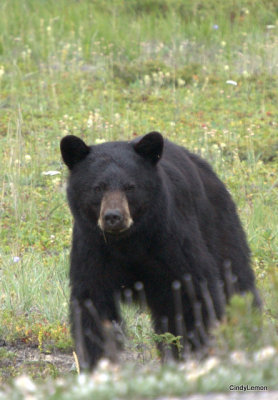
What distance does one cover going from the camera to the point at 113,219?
3.77 meters

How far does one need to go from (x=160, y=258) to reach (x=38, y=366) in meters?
0.99

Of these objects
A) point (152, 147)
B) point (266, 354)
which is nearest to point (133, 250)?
point (152, 147)

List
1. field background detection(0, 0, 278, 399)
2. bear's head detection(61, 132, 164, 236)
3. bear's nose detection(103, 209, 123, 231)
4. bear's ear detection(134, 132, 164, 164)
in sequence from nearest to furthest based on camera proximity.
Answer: bear's nose detection(103, 209, 123, 231), bear's head detection(61, 132, 164, 236), bear's ear detection(134, 132, 164, 164), field background detection(0, 0, 278, 399)

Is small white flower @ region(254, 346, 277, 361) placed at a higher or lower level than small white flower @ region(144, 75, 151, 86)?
higher

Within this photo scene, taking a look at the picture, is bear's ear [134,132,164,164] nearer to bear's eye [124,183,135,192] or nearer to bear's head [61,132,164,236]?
Result: bear's head [61,132,164,236]

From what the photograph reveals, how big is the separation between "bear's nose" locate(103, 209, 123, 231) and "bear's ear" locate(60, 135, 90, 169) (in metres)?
0.55

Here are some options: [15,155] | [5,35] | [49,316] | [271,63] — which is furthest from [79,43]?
[49,316]

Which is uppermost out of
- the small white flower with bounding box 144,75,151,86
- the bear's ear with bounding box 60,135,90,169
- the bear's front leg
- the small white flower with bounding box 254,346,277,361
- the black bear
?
the small white flower with bounding box 254,346,277,361

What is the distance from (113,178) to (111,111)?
16.0 feet

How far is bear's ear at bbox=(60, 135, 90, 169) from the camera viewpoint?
416 cm

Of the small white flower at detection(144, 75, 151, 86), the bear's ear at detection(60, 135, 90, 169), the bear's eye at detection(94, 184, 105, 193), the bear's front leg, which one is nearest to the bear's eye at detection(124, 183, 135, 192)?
the bear's eye at detection(94, 184, 105, 193)

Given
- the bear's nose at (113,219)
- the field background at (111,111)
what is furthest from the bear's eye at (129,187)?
the field background at (111,111)

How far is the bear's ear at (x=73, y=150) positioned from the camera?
4.16m

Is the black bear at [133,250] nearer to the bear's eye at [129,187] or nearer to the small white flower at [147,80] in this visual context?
the bear's eye at [129,187]
